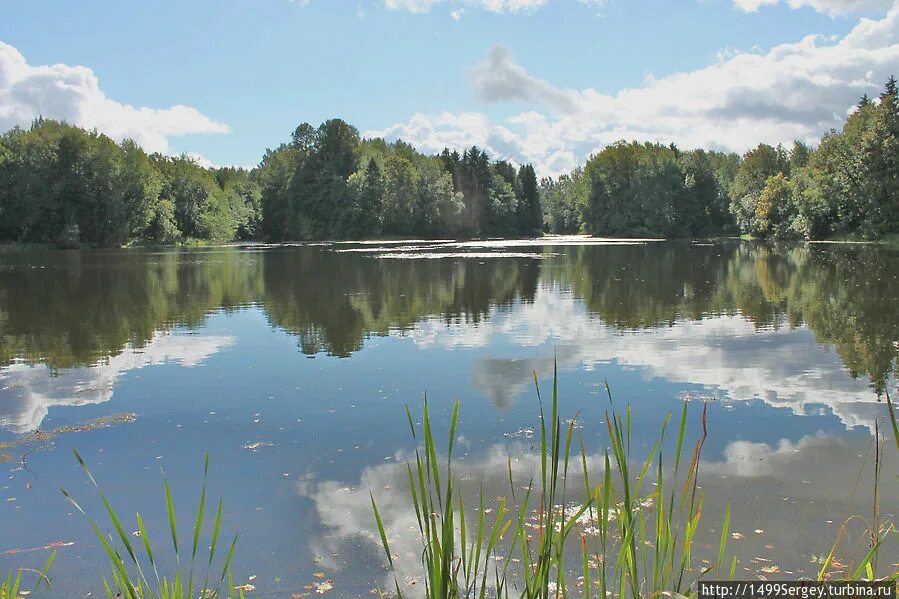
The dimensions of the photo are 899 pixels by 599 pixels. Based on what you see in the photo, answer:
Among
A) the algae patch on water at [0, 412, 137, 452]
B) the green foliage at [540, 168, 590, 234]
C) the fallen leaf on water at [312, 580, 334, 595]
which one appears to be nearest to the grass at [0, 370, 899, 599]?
the fallen leaf on water at [312, 580, 334, 595]

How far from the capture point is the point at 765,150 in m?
101

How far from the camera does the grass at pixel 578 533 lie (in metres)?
2.74

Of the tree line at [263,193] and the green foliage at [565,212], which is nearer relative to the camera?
the tree line at [263,193]

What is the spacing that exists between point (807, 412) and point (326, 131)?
10153 centimetres

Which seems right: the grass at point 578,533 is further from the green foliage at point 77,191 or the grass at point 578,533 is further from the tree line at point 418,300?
the green foliage at point 77,191

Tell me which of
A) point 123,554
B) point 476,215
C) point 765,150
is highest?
point 765,150

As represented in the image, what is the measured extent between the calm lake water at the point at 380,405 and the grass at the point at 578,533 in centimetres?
43

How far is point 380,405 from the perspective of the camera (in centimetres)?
1008

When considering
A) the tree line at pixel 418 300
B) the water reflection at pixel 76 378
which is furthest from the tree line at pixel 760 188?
the water reflection at pixel 76 378

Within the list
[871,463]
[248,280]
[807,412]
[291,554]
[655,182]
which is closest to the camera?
[291,554]

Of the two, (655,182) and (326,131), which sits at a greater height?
(326,131)

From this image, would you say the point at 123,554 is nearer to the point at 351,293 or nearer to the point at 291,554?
the point at 291,554

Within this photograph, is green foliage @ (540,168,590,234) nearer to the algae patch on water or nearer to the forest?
the forest

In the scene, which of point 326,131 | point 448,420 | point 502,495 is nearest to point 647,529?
point 502,495
